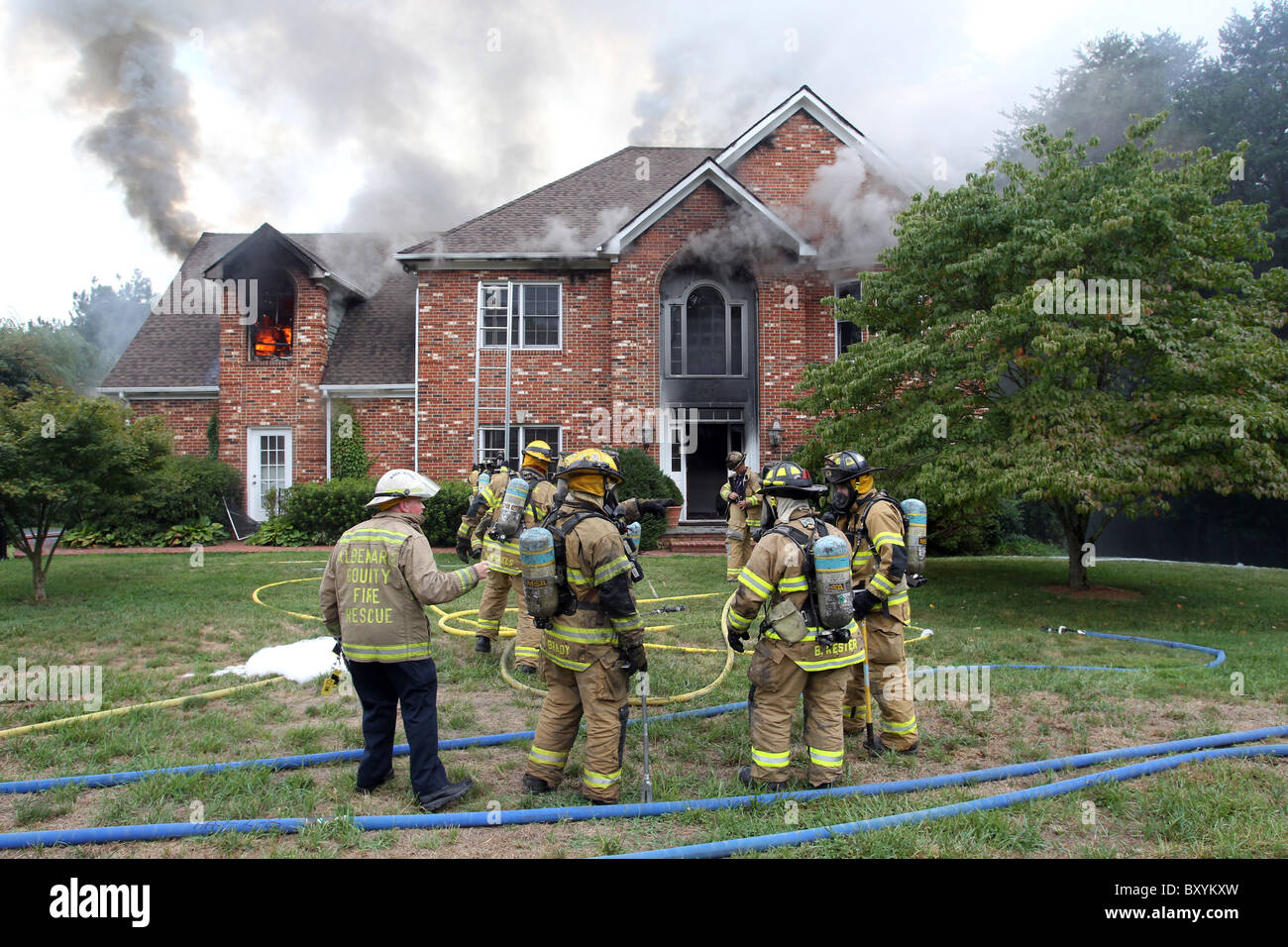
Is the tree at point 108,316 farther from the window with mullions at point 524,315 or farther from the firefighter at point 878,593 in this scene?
the firefighter at point 878,593

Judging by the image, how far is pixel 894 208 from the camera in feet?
53.1

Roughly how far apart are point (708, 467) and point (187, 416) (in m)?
12.4

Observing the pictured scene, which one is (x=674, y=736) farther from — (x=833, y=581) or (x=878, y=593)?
(x=833, y=581)

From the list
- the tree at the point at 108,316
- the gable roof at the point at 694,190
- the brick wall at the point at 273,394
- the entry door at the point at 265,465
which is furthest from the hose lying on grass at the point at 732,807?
the tree at the point at 108,316

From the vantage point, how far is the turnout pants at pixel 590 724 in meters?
4.26

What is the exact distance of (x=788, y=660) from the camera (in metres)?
4.40

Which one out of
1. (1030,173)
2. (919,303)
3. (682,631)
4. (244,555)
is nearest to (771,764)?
(682,631)

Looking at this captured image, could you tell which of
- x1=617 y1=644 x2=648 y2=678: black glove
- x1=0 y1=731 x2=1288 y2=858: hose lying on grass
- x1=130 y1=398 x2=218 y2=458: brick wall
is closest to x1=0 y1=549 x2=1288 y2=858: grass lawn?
x1=0 y1=731 x2=1288 y2=858: hose lying on grass

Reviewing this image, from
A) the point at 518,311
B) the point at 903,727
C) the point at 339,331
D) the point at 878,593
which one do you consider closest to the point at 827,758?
the point at 903,727

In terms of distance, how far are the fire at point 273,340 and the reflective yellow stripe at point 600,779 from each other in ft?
55.0

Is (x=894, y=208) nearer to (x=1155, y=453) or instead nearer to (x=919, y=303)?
(x=919, y=303)

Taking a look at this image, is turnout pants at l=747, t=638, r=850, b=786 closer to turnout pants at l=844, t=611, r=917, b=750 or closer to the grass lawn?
the grass lawn

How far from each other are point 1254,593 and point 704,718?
10.7 meters

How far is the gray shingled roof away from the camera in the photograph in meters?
17.5
